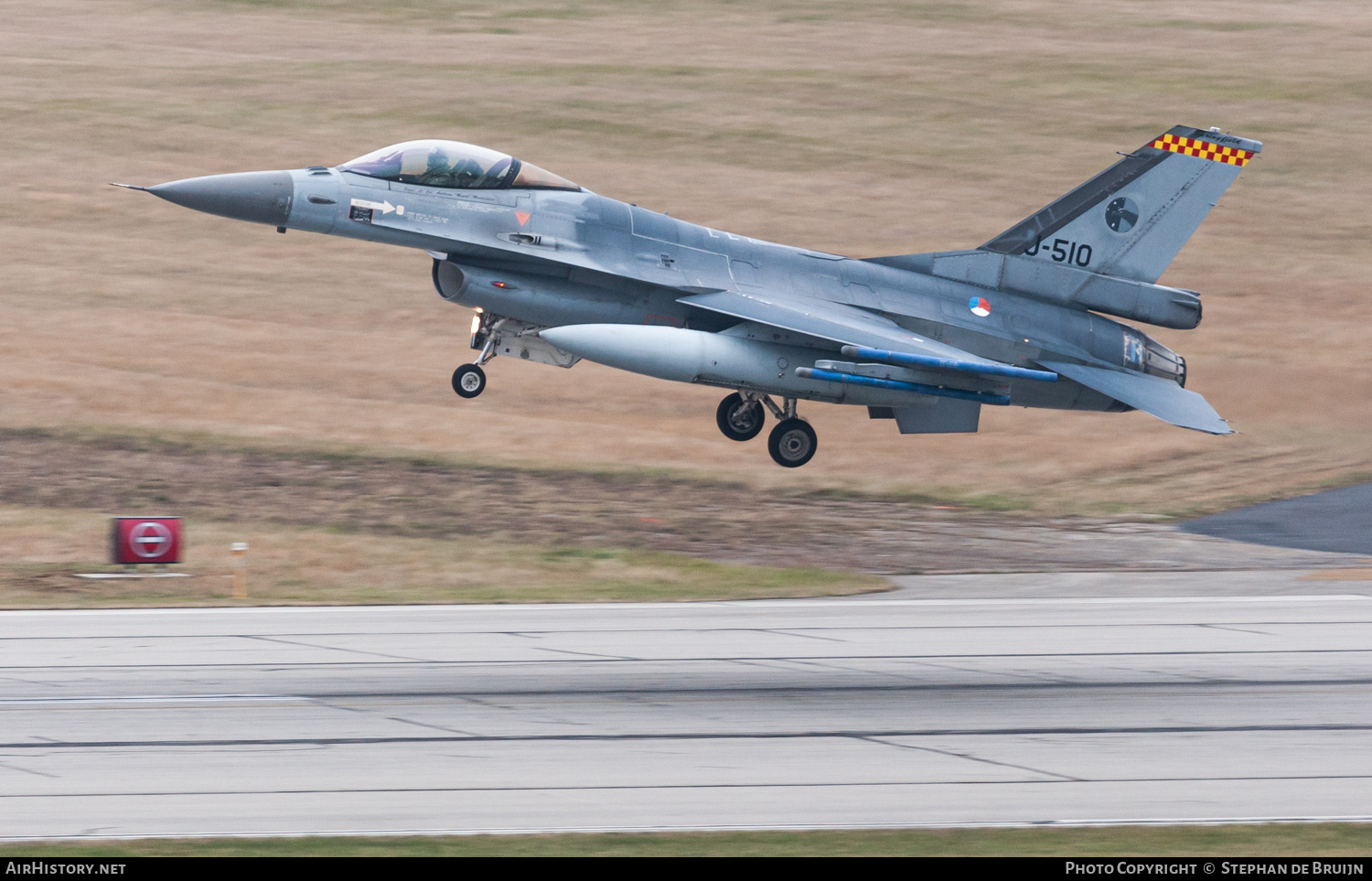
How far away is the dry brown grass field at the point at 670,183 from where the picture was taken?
28.0m

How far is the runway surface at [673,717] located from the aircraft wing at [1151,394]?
3.65 meters

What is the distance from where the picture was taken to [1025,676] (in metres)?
14.4

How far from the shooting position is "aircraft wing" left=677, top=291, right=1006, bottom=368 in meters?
20.2

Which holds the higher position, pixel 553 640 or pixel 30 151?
pixel 30 151

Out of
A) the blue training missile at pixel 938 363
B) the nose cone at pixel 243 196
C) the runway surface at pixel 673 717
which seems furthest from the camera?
the blue training missile at pixel 938 363

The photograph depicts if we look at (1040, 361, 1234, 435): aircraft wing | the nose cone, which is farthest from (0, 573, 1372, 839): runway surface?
the nose cone

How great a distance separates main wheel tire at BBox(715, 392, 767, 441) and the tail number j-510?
16.2 ft

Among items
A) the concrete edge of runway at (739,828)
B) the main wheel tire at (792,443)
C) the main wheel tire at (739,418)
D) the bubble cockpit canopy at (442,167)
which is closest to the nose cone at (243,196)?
the bubble cockpit canopy at (442,167)

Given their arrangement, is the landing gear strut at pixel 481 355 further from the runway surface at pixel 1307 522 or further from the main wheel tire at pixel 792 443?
the runway surface at pixel 1307 522

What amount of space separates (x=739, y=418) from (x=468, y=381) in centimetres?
421

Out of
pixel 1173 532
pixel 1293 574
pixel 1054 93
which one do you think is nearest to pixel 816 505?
pixel 1173 532

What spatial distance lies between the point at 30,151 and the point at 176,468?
15.1 meters

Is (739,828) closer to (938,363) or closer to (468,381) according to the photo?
(938,363)
